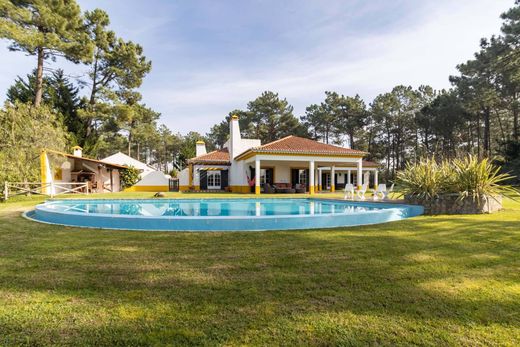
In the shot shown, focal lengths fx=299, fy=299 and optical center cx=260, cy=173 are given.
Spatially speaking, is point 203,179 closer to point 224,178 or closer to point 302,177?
point 224,178

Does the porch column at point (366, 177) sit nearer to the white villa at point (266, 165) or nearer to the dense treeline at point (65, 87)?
the white villa at point (266, 165)

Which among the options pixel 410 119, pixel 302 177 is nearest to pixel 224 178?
pixel 302 177

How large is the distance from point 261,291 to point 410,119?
2086 inches

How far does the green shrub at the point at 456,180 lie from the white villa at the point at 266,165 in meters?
11.9

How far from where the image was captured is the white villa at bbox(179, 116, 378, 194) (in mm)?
23688

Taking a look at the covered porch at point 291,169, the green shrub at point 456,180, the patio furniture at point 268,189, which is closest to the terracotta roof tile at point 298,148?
the covered porch at point 291,169

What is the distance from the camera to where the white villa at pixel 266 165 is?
933 inches

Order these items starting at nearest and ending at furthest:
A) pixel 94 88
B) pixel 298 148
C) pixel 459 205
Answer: pixel 459 205 → pixel 298 148 → pixel 94 88

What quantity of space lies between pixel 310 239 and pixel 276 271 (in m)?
2.22

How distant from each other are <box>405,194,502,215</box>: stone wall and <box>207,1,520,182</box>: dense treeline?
26810 mm

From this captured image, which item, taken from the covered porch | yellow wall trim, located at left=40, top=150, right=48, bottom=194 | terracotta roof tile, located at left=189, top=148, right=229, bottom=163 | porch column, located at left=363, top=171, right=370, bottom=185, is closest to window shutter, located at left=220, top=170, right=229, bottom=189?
terracotta roof tile, located at left=189, top=148, right=229, bottom=163

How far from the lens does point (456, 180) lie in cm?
1105

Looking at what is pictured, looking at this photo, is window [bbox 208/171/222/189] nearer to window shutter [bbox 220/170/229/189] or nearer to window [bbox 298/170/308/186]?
window shutter [bbox 220/170/229/189]

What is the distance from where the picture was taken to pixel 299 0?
1507 cm
